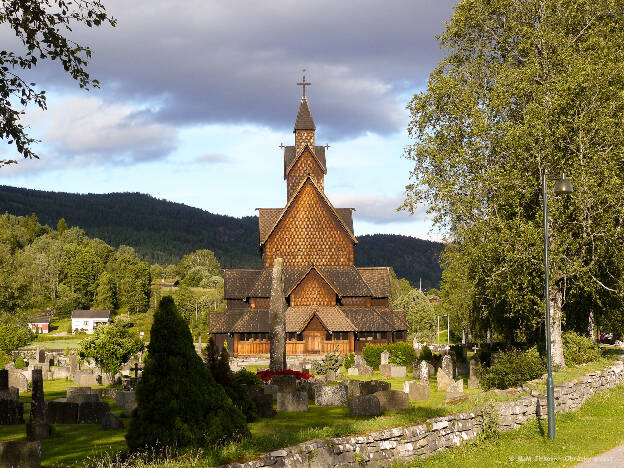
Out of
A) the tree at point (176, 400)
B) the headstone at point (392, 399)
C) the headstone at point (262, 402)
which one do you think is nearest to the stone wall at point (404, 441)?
the tree at point (176, 400)

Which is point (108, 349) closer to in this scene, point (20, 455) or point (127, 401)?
point (127, 401)

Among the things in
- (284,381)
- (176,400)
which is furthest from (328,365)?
(176,400)

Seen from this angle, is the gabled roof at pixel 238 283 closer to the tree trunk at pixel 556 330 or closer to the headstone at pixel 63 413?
the tree trunk at pixel 556 330

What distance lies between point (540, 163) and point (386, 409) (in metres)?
14.8

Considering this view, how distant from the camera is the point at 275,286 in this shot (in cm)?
3697

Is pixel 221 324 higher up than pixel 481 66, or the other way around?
pixel 481 66

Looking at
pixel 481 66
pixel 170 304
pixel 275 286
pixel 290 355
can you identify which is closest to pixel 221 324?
pixel 290 355

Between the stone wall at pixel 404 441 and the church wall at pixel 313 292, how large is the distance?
4239 centimetres

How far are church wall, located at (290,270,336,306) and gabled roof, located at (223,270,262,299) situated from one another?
4959 millimetres

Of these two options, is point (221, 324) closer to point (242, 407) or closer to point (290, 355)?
point (290, 355)

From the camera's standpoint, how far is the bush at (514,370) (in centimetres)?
2929

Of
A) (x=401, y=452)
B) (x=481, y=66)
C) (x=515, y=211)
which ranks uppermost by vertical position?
(x=481, y=66)

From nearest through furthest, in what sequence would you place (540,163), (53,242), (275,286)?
1. (540,163)
2. (275,286)
3. (53,242)

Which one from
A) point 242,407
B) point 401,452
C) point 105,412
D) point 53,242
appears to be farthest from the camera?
point 53,242
